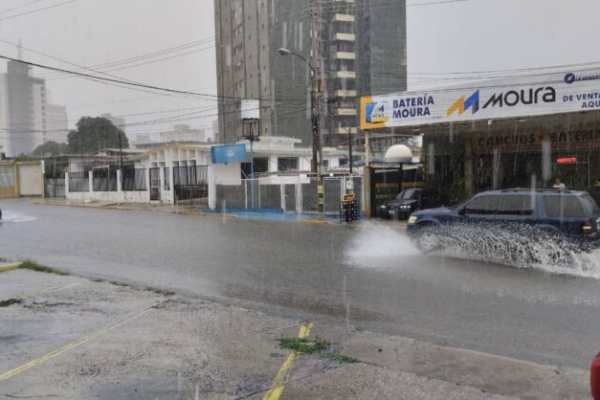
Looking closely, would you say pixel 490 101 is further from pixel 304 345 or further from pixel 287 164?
pixel 287 164

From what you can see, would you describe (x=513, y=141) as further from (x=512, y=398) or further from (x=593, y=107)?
(x=512, y=398)

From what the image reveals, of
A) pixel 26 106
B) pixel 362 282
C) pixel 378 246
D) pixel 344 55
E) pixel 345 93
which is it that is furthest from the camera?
pixel 345 93

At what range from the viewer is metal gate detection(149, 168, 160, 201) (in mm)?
34000

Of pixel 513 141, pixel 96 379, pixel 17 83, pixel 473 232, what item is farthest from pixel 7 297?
pixel 17 83

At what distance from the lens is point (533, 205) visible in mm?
11156

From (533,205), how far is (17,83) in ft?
90.5

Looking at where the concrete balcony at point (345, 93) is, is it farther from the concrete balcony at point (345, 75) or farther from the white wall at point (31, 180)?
the white wall at point (31, 180)

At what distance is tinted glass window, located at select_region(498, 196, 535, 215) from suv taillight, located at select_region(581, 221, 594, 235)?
1.02 m

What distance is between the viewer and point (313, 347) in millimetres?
5621

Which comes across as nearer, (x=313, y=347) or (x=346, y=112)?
(x=313, y=347)

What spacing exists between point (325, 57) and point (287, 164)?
1595 inches

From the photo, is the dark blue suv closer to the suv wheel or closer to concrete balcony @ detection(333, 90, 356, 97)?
the suv wheel

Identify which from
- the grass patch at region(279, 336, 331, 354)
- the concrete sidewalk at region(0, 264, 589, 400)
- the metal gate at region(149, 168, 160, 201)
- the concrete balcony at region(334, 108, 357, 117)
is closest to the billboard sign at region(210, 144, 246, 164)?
the metal gate at region(149, 168, 160, 201)

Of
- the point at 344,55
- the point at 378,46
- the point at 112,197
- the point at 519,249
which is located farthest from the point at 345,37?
the point at 519,249
